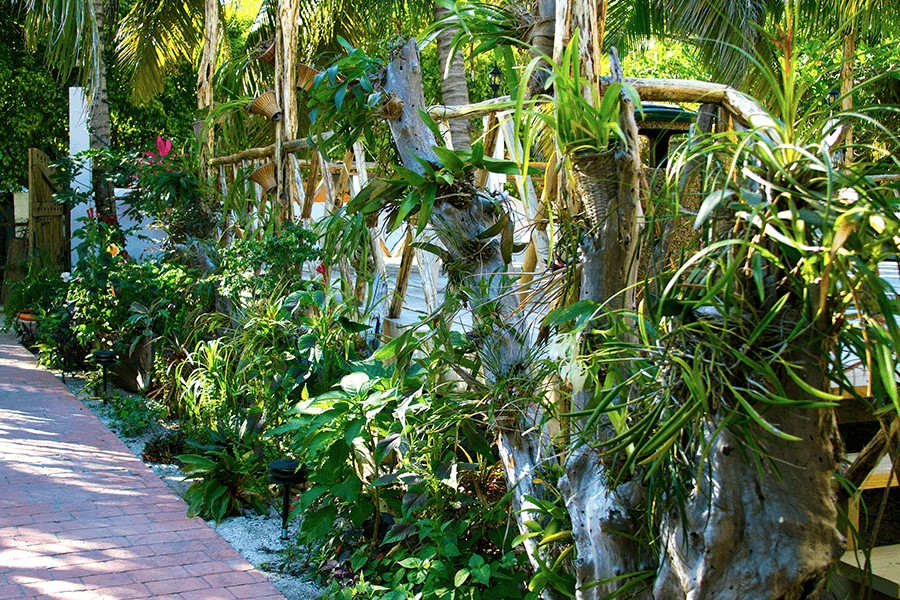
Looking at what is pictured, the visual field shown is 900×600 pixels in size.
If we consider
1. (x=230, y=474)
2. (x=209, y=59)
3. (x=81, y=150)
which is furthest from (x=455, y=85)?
(x=230, y=474)

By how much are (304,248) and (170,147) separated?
418 cm

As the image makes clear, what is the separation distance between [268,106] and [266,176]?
0.61 meters

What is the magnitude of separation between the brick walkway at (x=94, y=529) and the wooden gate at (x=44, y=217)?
692 cm

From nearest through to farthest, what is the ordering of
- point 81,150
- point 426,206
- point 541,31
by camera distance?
point 426,206 → point 541,31 → point 81,150

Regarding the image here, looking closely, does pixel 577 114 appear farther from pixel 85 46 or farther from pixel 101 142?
pixel 101 142

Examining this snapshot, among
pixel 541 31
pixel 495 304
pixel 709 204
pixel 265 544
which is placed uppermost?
pixel 541 31

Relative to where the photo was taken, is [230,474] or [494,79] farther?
[494,79]

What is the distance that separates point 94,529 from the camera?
16.3ft

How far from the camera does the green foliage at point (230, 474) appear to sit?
522cm

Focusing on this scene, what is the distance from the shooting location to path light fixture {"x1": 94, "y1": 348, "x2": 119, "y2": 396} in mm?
7797

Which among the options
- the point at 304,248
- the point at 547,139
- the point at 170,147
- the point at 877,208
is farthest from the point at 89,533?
the point at 170,147

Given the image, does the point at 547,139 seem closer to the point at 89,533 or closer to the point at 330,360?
the point at 330,360

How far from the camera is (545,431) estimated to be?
326 cm

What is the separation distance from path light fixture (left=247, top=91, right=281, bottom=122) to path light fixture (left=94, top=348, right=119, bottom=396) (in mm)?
2486
